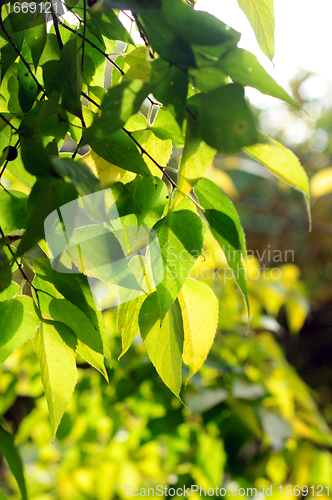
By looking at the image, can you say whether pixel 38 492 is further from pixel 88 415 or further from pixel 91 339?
pixel 91 339

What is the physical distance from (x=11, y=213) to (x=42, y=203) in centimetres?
8

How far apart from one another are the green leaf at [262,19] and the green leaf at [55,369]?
19 centimetres

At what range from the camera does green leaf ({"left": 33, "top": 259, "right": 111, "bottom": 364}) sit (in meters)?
0.18

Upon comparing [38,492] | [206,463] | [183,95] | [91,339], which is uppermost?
[183,95]

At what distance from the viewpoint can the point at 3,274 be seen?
138 mm

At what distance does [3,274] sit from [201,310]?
11cm

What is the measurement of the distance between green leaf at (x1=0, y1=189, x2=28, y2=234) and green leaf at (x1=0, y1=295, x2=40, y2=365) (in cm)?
4

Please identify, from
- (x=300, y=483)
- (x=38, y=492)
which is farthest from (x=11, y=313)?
(x=38, y=492)

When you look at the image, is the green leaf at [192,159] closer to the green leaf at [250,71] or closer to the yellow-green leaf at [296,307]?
the green leaf at [250,71]

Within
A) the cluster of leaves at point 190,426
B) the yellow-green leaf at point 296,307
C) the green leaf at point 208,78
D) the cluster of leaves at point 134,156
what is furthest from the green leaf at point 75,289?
the yellow-green leaf at point 296,307

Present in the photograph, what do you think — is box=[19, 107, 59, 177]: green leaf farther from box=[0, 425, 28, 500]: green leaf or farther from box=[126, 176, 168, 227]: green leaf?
box=[0, 425, 28, 500]: green leaf

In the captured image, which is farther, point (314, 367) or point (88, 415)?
point (314, 367)

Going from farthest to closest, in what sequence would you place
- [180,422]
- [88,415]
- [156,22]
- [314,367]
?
[314,367] < [88,415] < [180,422] < [156,22]
